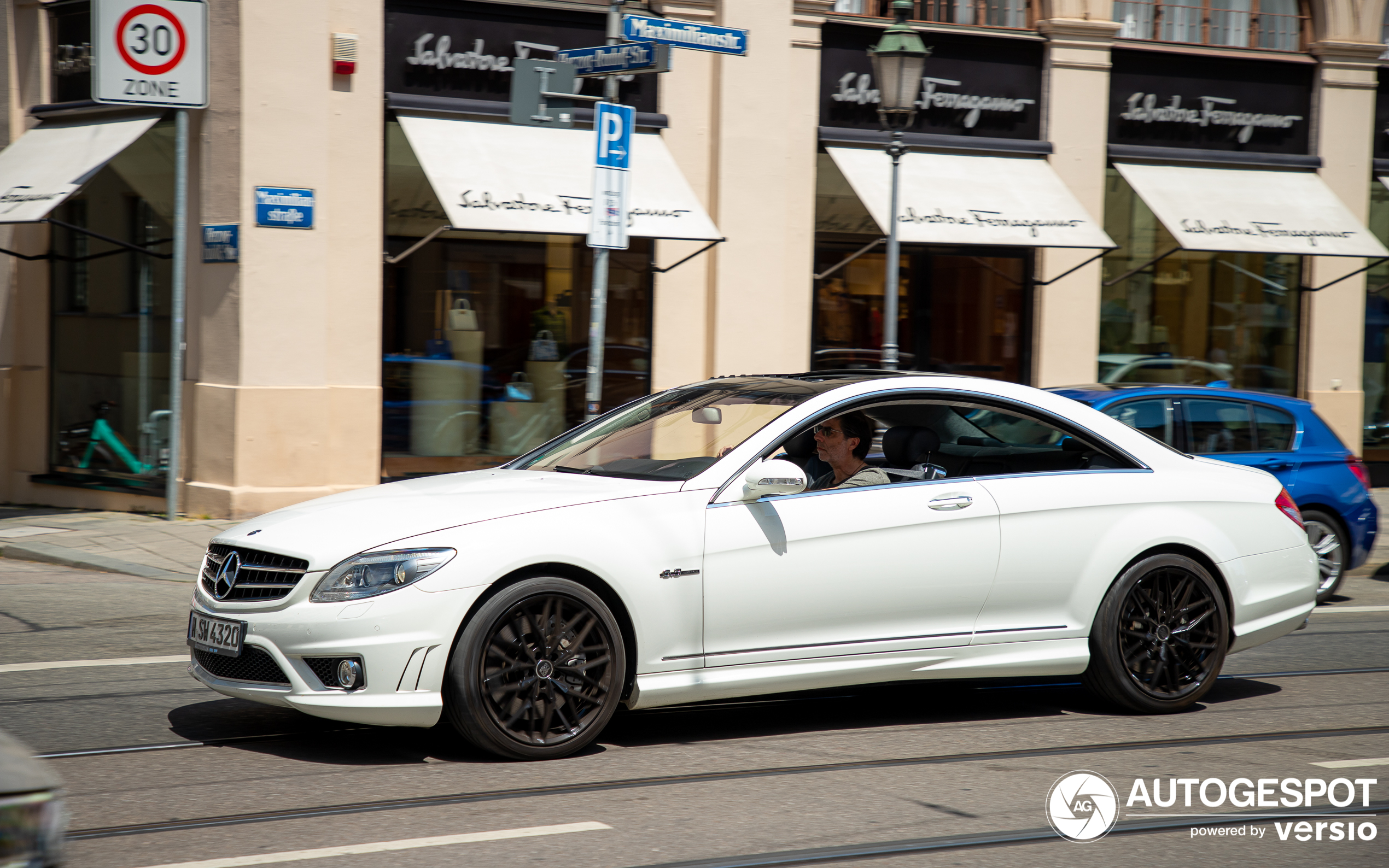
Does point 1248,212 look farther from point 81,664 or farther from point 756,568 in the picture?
point 81,664

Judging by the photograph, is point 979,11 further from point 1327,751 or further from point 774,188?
point 1327,751

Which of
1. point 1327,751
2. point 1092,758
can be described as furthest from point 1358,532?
point 1092,758

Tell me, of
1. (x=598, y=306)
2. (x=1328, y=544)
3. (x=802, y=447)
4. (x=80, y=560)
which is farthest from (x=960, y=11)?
(x=802, y=447)

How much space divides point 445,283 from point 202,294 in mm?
2398

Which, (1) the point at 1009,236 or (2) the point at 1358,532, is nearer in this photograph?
(2) the point at 1358,532

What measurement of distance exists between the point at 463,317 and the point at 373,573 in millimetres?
9711

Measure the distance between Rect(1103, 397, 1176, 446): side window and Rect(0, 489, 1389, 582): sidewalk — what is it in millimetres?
3397

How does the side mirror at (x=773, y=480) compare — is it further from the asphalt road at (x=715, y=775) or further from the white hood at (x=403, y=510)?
the asphalt road at (x=715, y=775)

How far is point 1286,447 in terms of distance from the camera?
10.4 meters

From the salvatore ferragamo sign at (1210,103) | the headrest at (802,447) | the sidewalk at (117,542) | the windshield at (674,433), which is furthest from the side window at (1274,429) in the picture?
the salvatore ferragamo sign at (1210,103)

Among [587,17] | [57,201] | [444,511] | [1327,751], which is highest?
[587,17]

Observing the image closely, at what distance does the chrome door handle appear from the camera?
586cm

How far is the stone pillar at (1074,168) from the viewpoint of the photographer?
16734 millimetres

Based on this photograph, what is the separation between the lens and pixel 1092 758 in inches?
216
